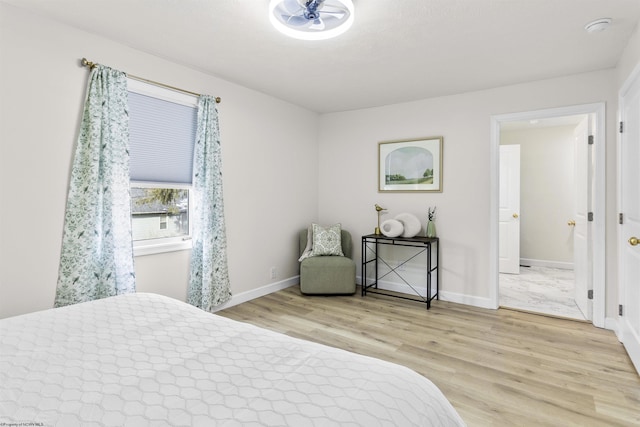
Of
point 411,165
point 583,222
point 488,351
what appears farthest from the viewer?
point 411,165

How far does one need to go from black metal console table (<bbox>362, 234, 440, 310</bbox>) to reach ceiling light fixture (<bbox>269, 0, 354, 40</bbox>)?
2.38 meters

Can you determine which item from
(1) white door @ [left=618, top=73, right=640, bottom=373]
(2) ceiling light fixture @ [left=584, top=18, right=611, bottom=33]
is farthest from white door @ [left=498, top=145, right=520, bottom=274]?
(2) ceiling light fixture @ [left=584, top=18, right=611, bottom=33]

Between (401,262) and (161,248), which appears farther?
(401,262)

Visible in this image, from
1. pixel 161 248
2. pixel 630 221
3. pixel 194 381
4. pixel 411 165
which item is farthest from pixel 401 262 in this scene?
pixel 194 381

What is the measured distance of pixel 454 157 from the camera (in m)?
3.89

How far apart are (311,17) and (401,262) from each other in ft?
10.1

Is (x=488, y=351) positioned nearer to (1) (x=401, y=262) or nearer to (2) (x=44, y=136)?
(1) (x=401, y=262)

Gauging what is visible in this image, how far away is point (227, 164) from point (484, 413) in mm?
3015

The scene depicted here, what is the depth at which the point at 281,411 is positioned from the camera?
840 mm

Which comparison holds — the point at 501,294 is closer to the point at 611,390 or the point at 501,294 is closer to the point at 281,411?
the point at 611,390

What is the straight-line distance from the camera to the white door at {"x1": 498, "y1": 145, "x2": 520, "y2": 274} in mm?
5391

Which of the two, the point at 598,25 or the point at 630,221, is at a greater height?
the point at 598,25

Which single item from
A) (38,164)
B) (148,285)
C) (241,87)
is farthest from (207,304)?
(241,87)

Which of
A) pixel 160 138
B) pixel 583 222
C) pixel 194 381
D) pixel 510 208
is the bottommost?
pixel 194 381
